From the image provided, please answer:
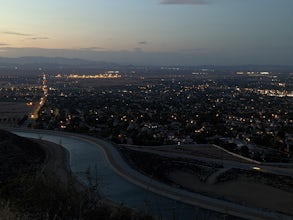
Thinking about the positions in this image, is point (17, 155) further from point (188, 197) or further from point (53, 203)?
point (53, 203)

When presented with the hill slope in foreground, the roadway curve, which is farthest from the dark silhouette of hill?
the hill slope in foreground

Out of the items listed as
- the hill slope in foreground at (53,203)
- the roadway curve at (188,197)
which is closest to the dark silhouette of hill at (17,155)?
the roadway curve at (188,197)

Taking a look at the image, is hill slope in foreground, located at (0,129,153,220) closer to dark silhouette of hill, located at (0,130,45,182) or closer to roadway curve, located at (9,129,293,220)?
roadway curve, located at (9,129,293,220)

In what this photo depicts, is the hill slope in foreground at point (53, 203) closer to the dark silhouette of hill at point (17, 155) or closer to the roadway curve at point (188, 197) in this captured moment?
the roadway curve at point (188, 197)

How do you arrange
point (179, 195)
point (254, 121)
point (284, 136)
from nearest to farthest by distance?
point (179, 195) < point (284, 136) < point (254, 121)

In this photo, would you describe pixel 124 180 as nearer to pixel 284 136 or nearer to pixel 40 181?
pixel 40 181

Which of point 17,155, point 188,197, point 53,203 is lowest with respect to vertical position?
point 188,197

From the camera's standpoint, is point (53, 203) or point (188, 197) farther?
point (188, 197)

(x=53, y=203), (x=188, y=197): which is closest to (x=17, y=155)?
(x=188, y=197)

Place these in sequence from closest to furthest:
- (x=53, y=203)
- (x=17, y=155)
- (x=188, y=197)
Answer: (x=53, y=203)
(x=188, y=197)
(x=17, y=155)

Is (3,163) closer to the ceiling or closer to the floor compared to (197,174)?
closer to the ceiling

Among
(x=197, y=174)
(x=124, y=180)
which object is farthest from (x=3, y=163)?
(x=197, y=174)
